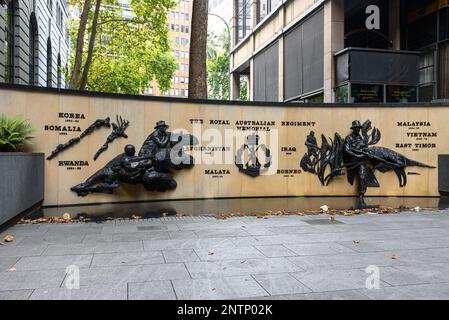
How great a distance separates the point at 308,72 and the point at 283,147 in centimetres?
1372

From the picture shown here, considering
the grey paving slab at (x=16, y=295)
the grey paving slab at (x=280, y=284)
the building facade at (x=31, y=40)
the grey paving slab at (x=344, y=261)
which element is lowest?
the grey paving slab at (x=16, y=295)

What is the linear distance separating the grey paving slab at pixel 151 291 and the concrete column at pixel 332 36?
2000cm

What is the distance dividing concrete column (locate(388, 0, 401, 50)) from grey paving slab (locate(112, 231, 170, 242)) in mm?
21960

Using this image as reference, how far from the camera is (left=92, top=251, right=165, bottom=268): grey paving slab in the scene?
5965 millimetres

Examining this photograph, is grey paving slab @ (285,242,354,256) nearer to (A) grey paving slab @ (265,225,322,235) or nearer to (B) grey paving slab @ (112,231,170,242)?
(A) grey paving slab @ (265,225,322,235)

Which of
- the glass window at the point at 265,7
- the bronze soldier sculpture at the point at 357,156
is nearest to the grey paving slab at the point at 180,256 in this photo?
the bronze soldier sculpture at the point at 357,156

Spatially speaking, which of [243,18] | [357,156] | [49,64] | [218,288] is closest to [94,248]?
[218,288]

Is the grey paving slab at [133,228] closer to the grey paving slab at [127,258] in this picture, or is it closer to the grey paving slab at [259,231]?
the grey paving slab at [259,231]

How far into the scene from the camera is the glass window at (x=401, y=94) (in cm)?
2273

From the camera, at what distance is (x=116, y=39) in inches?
1214

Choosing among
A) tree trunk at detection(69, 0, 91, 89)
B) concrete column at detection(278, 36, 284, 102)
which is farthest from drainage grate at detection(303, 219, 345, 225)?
concrete column at detection(278, 36, 284, 102)

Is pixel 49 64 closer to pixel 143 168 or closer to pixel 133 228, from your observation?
pixel 143 168

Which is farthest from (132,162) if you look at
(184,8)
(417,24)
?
(184,8)

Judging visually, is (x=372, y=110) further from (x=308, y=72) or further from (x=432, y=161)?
(x=308, y=72)
